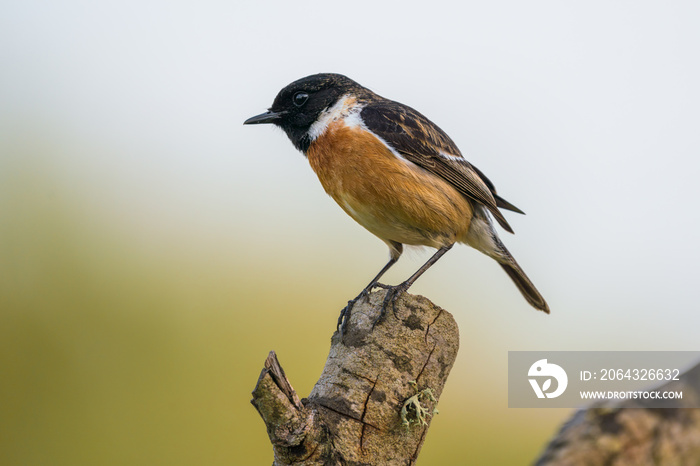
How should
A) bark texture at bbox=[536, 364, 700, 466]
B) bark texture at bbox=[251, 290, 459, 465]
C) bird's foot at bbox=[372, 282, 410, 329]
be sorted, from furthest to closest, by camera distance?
1. bird's foot at bbox=[372, 282, 410, 329]
2. bark texture at bbox=[251, 290, 459, 465]
3. bark texture at bbox=[536, 364, 700, 466]

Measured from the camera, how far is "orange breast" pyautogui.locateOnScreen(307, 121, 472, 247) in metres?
4.34

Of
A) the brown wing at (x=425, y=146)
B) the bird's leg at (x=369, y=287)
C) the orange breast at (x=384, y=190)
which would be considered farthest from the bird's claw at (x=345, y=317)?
the brown wing at (x=425, y=146)

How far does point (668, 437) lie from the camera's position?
1.72 metres

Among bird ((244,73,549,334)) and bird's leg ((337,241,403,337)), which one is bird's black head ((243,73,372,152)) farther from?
bird's leg ((337,241,403,337))

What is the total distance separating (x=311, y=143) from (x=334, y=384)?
2290 mm

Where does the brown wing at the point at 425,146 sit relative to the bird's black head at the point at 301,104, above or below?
below

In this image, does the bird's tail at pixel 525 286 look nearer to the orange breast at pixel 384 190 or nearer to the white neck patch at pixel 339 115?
the orange breast at pixel 384 190

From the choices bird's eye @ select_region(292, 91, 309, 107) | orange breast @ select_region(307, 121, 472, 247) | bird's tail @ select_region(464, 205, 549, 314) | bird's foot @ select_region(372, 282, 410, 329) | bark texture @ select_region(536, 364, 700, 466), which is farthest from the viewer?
bird's eye @ select_region(292, 91, 309, 107)

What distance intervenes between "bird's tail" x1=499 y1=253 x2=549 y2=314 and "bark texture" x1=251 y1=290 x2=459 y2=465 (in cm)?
206

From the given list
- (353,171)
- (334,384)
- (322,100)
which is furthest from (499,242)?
(334,384)

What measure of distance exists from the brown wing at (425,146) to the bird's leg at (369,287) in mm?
746

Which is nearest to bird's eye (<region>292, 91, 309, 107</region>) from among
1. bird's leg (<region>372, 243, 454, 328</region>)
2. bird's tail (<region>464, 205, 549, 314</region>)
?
bird's tail (<region>464, 205, 549, 314</region>)

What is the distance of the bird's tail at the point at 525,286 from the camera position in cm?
518

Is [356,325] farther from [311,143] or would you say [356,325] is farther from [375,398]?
[311,143]
